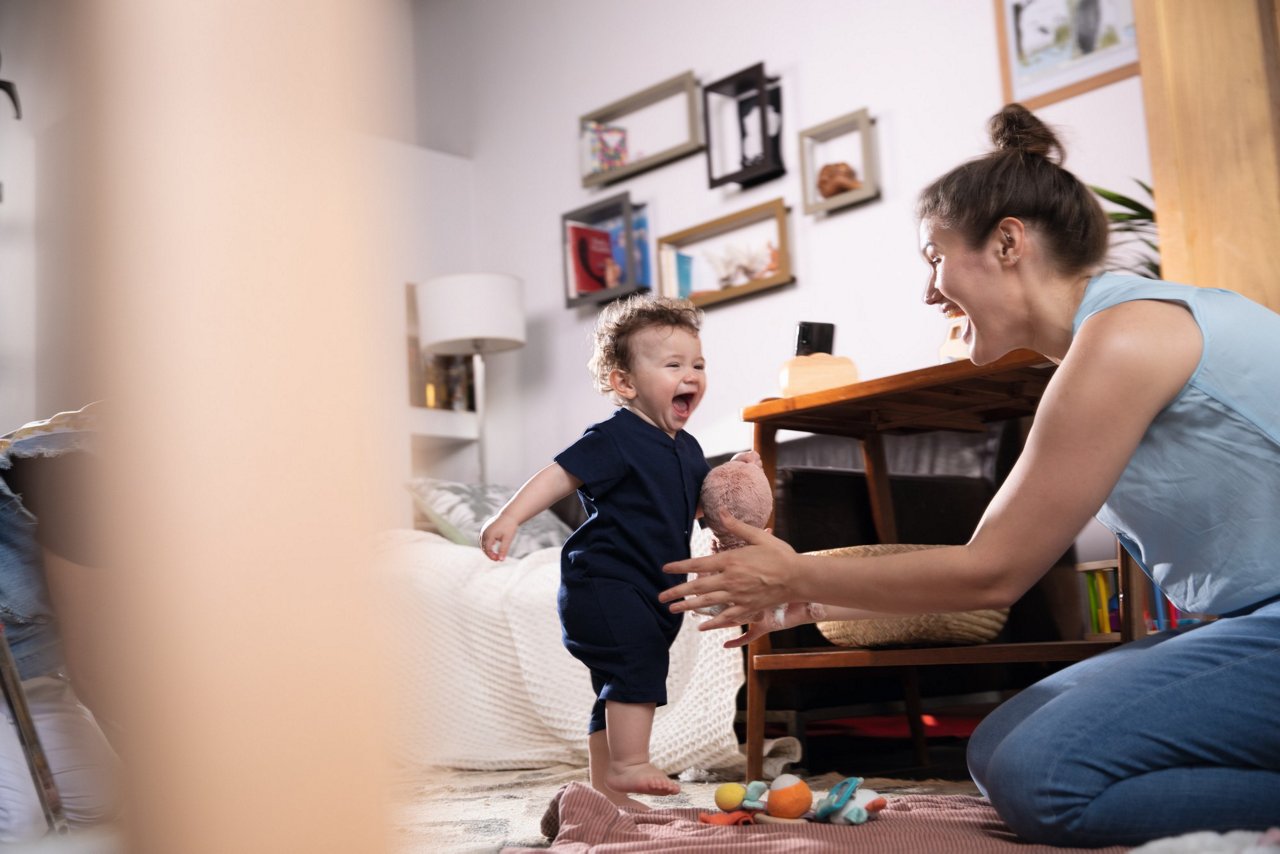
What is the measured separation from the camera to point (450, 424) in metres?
4.46

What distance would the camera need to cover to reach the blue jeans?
115 centimetres

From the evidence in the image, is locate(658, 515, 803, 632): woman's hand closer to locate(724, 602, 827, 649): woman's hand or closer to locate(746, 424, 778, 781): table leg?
locate(724, 602, 827, 649): woman's hand

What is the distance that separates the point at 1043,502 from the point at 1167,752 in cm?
27

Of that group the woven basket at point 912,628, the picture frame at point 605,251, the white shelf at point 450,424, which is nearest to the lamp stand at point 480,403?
the white shelf at point 450,424

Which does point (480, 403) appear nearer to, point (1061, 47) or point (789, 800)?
point (1061, 47)

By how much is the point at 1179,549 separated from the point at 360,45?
1.08m

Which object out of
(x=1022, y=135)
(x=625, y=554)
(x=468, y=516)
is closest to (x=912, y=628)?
(x=625, y=554)

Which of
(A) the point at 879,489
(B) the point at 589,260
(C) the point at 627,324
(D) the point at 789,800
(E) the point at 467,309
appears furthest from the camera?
(B) the point at 589,260

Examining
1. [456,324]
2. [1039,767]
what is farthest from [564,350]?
[1039,767]

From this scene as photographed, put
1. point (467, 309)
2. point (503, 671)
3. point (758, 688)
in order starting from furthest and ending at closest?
point (467, 309), point (503, 671), point (758, 688)

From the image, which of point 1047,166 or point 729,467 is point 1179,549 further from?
point 729,467

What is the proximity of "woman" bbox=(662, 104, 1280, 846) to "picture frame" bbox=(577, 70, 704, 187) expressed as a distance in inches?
112

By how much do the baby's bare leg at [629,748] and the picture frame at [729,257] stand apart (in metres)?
2.09

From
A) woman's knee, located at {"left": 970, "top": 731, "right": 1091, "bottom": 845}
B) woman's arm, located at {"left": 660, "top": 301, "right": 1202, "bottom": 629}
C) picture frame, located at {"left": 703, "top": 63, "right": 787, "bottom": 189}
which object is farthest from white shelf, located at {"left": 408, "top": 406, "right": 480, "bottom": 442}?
woman's knee, located at {"left": 970, "top": 731, "right": 1091, "bottom": 845}
